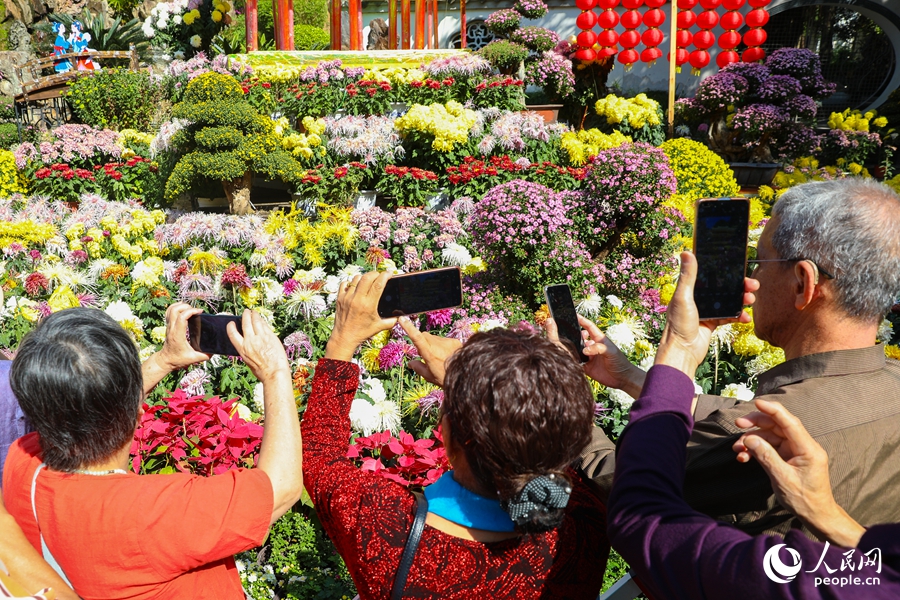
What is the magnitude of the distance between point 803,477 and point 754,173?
28.6ft

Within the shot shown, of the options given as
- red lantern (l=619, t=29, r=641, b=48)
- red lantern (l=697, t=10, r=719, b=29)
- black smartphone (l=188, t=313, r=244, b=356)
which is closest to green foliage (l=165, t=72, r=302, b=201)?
black smartphone (l=188, t=313, r=244, b=356)

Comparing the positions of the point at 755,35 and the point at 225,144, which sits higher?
the point at 755,35

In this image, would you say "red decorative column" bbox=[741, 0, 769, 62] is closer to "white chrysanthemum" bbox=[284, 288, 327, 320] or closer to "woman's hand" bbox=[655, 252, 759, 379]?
"white chrysanthemum" bbox=[284, 288, 327, 320]

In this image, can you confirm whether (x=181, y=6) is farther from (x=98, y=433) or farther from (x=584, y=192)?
(x=98, y=433)

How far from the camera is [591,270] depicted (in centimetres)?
Result: 384

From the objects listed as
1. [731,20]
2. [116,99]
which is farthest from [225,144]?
[731,20]

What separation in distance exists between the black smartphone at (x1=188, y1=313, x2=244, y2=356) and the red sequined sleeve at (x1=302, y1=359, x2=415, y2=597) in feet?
0.80

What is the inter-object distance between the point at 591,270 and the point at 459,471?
2892 mm

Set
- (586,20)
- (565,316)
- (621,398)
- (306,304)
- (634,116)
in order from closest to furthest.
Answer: (565,316) < (621,398) < (306,304) < (634,116) < (586,20)

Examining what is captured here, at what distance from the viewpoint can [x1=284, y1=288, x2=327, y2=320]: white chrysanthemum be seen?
312 centimetres

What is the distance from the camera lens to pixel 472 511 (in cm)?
108

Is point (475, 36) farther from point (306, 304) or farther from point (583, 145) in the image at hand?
point (306, 304)

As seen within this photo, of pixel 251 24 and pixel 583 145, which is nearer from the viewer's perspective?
pixel 583 145

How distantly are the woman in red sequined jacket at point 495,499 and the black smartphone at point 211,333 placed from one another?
0.39 metres
